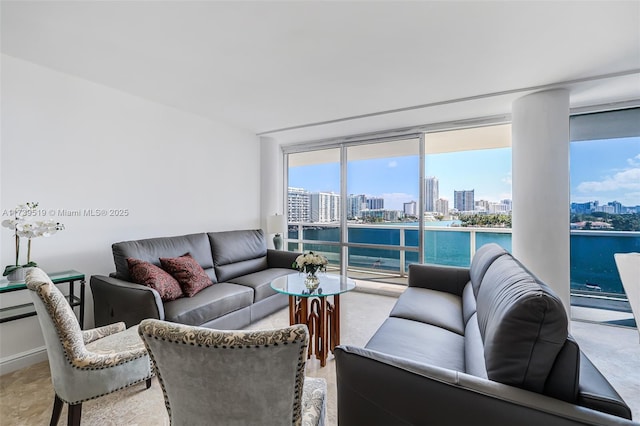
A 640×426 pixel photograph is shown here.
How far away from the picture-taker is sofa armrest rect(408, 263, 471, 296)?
107 inches

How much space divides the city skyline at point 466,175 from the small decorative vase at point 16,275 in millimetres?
3815

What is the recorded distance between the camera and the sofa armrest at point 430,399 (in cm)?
92

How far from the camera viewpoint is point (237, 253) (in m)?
3.77

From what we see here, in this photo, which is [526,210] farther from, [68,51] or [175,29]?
[68,51]

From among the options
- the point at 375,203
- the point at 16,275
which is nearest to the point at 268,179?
the point at 375,203

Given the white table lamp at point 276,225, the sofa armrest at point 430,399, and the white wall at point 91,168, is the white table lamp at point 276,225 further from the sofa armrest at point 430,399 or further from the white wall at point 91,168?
the sofa armrest at point 430,399

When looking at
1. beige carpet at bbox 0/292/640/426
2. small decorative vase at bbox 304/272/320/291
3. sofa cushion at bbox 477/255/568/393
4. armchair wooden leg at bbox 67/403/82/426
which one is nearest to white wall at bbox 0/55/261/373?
beige carpet at bbox 0/292/640/426

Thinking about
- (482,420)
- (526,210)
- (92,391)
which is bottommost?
(92,391)

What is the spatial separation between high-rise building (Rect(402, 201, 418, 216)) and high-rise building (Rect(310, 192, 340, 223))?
3.72ft

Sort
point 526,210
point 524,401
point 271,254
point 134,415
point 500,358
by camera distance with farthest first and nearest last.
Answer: point 271,254, point 526,210, point 134,415, point 500,358, point 524,401

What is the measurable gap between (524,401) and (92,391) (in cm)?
200

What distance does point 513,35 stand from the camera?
2.03 meters

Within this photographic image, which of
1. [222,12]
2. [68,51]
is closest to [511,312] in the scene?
[222,12]

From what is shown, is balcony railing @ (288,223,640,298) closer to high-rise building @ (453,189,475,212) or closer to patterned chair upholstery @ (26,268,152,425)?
high-rise building @ (453,189,475,212)
